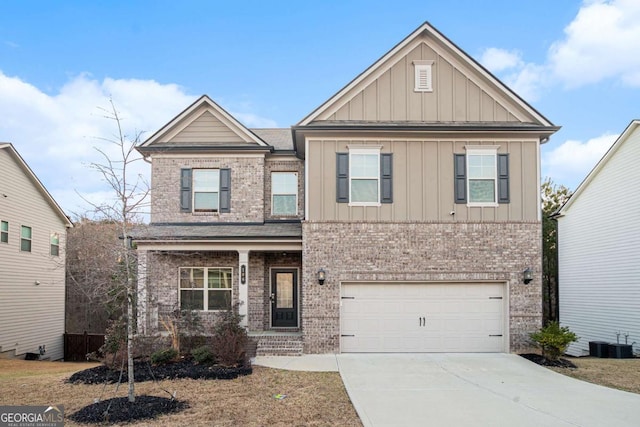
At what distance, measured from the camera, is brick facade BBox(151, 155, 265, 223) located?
15.1 m

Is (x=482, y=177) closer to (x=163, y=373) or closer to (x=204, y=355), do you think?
(x=204, y=355)

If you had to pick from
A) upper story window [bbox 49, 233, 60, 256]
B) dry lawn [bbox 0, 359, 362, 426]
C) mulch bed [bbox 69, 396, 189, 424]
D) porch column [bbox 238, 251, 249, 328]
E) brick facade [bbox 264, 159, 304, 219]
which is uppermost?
brick facade [bbox 264, 159, 304, 219]

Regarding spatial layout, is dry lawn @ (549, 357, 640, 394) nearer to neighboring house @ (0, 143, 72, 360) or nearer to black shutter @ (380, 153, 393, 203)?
black shutter @ (380, 153, 393, 203)

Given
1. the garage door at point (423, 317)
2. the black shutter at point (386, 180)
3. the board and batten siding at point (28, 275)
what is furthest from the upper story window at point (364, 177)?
the board and batten siding at point (28, 275)

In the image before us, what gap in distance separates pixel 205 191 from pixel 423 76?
24.2 ft

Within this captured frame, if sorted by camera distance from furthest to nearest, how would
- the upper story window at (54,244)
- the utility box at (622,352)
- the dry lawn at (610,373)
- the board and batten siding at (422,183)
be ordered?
the upper story window at (54,244), the utility box at (622,352), the board and batten siding at (422,183), the dry lawn at (610,373)

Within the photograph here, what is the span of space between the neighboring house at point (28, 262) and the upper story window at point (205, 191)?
240 inches

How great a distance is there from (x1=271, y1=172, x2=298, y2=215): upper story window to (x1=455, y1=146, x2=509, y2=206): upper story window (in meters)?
5.08

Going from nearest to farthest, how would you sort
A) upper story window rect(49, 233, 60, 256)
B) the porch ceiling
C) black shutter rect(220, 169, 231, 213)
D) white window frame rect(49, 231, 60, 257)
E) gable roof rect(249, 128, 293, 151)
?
the porch ceiling, black shutter rect(220, 169, 231, 213), gable roof rect(249, 128, 293, 151), white window frame rect(49, 231, 60, 257), upper story window rect(49, 233, 60, 256)

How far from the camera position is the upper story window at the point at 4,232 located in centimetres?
1781

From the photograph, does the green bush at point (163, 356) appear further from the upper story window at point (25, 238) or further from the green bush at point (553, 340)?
the upper story window at point (25, 238)

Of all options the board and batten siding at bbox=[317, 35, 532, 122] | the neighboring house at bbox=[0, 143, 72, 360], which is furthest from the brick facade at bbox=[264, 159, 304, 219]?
the neighboring house at bbox=[0, 143, 72, 360]

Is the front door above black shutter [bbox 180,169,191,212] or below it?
below

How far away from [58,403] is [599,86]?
23160mm
